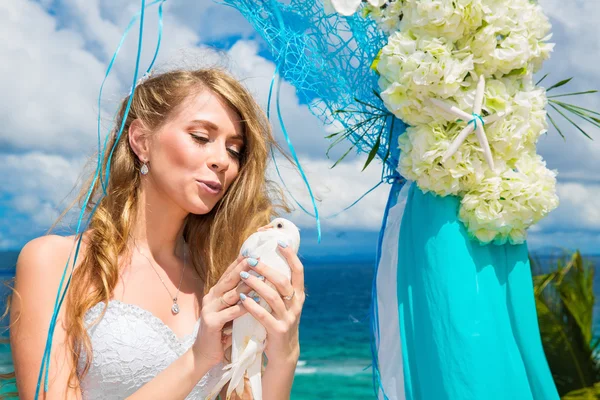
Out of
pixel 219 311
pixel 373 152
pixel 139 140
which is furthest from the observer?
pixel 139 140

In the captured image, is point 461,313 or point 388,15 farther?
point 388,15

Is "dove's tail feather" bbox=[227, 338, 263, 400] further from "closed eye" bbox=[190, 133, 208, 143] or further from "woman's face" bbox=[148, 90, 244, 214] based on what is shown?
"closed eye" bbox=[190, 133, 208, 143]

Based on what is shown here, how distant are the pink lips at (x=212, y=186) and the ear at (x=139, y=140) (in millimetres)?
363

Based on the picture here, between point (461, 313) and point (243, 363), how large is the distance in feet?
2.67

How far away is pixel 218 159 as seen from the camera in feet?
9.51

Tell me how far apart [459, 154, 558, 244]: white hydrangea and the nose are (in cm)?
125

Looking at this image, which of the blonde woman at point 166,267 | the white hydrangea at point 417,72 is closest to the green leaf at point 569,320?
the blonde woman at point 166,267

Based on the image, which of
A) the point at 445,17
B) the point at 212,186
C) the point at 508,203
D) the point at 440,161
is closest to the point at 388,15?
the point at 445,17

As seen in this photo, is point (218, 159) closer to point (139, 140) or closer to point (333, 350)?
point (139, 140)

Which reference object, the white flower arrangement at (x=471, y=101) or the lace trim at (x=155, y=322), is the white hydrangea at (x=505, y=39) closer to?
the white flower arrangement at (x=471, y=101)

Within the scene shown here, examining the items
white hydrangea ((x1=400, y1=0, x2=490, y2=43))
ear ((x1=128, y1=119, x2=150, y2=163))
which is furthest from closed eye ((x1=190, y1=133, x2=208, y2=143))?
white hydrangea ((x1=400, y1=0, x2=490, y2=43))

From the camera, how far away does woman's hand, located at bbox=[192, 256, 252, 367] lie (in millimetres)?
2332

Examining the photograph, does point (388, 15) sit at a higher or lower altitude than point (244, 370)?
higher

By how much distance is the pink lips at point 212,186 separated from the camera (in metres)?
2.89
